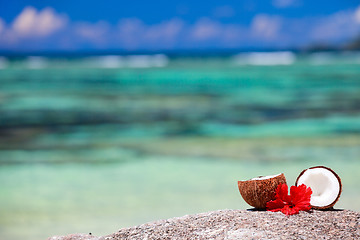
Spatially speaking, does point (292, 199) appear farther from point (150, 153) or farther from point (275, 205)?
point (150, 153)

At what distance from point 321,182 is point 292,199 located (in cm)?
29

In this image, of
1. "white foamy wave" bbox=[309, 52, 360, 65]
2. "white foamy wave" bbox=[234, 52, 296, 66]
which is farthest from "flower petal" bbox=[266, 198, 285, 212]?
"white foamy wave" bbox=[234, 52, 296, 66]

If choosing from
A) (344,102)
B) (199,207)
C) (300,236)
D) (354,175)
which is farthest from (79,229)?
(344,102)

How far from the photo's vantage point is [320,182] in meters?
3.29

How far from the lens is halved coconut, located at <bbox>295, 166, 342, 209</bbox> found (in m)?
3.22

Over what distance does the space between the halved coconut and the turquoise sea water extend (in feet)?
8.47

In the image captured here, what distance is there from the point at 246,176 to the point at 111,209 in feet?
7.30

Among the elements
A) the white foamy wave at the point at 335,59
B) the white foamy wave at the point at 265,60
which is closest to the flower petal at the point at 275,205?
the white foamy wave at the point at 335,59

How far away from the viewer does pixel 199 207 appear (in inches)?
237

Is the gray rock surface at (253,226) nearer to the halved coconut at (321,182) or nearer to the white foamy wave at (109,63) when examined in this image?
the halved coconut at (321,182)

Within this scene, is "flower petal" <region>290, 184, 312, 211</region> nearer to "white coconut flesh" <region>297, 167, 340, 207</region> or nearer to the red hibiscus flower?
the red hibiscus flower

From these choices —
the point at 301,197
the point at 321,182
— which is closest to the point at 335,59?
the point at 321,182

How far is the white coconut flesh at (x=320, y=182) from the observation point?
3231mm

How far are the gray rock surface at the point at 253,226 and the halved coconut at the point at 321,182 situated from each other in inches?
4.4
